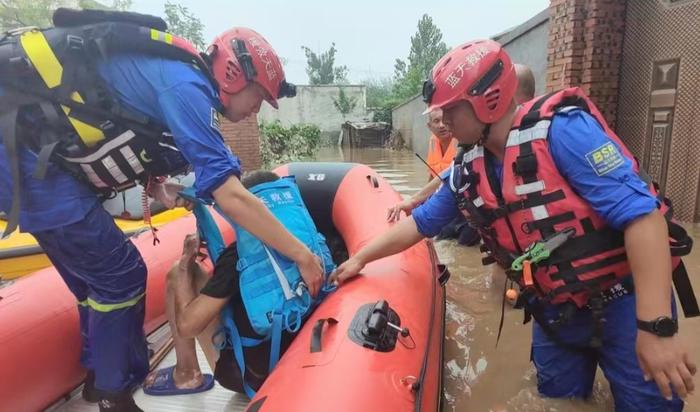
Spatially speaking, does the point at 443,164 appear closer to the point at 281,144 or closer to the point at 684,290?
the point at 684,290

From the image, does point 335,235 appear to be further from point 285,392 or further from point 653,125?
point 653,125

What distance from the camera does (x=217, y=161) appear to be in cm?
129

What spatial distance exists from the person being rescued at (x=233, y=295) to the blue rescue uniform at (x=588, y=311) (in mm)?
533

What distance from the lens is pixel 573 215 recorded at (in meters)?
1.27

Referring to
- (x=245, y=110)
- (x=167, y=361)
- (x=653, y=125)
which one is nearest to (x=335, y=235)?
(x=167, y=361)

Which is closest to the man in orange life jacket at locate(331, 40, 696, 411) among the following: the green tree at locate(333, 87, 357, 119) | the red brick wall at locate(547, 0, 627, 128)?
the red brick wall at locate(547, 0, 627, 128)

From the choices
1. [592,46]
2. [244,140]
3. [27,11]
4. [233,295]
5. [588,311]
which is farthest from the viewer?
[27,11]

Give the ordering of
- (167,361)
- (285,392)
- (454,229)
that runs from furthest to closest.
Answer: (454,229) < (167,361) < (285,392)

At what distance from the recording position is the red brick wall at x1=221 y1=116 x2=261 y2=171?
7583 mm

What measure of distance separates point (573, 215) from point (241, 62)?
3.88 ft

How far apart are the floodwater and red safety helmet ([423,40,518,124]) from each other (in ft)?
3.98

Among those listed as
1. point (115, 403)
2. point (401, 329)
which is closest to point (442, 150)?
point (401, 329)

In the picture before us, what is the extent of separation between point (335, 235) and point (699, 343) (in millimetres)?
2009

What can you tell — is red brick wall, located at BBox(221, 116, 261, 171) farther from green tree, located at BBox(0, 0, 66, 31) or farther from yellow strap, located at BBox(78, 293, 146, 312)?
green tree, located at BBox(0, 0, 66, 31)
